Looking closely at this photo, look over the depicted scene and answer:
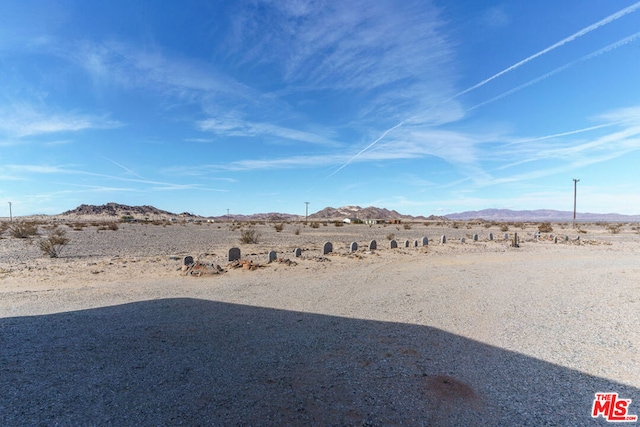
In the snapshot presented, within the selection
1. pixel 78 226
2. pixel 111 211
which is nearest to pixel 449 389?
pixel 78 226

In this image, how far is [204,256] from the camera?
664 inches

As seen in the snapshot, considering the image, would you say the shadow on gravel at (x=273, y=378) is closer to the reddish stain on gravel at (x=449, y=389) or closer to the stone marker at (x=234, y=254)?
the reddish stain on gravel at (x=449, y=389)

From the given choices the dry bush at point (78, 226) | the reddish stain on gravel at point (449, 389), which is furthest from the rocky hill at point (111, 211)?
the reddish stain on gravel at point (449, 389)

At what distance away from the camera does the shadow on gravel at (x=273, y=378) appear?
3.55 m

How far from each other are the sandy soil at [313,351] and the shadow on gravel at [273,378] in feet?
0.07

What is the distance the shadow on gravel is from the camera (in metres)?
3.55

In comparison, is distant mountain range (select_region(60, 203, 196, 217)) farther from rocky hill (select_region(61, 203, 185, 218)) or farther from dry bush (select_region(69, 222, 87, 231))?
dry bush (select_region(69, 222, 87, 231))

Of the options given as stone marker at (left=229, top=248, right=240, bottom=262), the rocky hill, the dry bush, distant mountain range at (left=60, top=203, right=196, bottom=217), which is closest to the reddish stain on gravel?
stone marker at (left=229, top=248, right=240, bottom=262)

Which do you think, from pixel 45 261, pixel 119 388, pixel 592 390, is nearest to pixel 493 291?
pixel 592 390

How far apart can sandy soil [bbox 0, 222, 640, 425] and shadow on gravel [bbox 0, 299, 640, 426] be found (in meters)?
0.02

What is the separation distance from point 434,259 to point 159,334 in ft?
43.7

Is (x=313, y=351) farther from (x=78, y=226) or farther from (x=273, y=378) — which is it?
(x=78, y=226)

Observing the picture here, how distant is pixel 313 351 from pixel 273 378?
3.28ft

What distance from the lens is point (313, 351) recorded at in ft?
17.0
